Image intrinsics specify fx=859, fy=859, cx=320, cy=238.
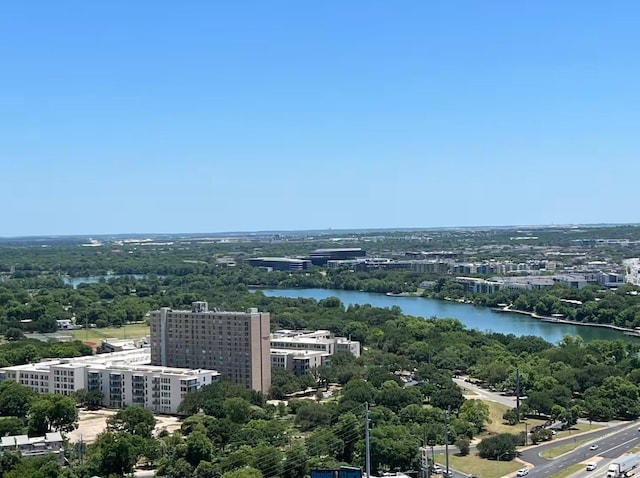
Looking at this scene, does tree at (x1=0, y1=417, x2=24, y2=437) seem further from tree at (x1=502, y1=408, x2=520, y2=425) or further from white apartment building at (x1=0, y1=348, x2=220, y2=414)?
tree at (x1=502, y1=408, x2=520, y2=425)

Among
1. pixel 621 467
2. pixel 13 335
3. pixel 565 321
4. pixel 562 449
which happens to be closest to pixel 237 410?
pixel 562 449

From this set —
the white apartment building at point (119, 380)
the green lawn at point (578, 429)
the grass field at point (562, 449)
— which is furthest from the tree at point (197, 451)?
the green lawn at point (578, 429)

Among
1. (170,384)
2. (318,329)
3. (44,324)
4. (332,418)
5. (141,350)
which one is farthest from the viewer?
(44,324)

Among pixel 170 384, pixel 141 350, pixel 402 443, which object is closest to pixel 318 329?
pixel 141 350

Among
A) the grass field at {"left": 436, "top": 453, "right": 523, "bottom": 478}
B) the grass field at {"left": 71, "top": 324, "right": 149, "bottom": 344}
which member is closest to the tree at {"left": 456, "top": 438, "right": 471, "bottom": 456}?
the grass field at {"left": 436, "top": 453, "right": 523, "bottom": 478}

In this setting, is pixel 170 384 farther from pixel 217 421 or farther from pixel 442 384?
pixel 442 384

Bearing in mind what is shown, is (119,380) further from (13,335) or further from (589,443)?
(13,335)
